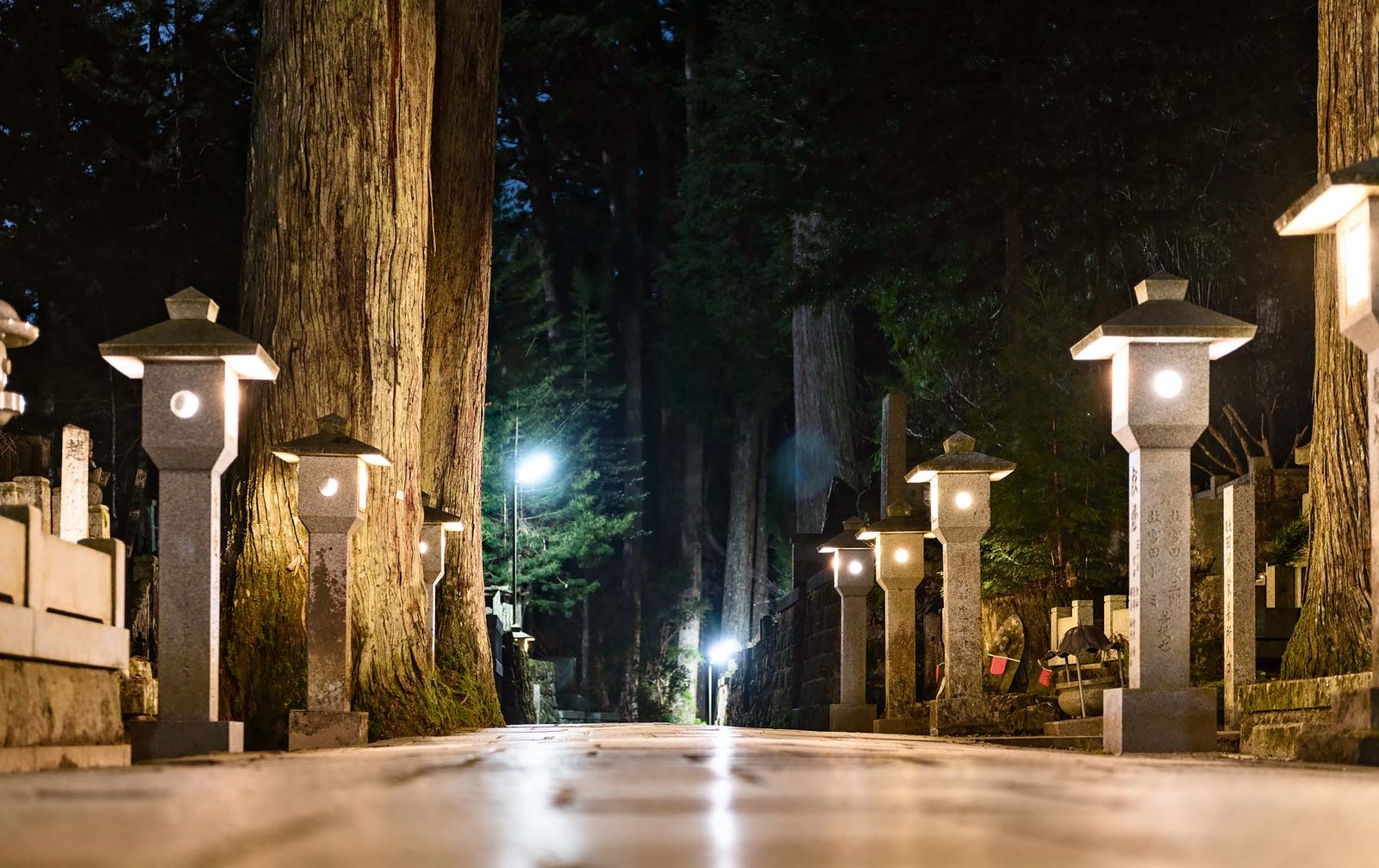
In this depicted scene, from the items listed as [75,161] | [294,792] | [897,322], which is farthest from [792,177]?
[294,792]

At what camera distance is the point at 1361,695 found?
607cm

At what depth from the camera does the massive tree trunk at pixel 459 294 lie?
16594mm

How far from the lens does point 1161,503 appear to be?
809cm

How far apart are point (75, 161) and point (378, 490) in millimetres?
12047

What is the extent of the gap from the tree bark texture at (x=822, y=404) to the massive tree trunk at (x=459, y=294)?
523 inches

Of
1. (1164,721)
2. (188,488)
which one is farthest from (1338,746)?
(188,488)

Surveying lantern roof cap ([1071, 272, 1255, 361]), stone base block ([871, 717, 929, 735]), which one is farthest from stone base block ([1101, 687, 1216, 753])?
stone base block ([871, 717, 929, 735])

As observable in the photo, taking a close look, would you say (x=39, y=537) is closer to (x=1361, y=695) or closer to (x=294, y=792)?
(x=294, y=792)

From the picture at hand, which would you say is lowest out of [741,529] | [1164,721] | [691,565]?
[1164,721]

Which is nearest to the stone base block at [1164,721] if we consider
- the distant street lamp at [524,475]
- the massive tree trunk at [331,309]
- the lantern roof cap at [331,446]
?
the lantern roof cap at [331,446]

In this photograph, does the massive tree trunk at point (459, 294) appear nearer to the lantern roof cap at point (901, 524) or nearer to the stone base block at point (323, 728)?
the lantern roof cap at point (901, 524)

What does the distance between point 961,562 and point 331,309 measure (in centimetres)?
521

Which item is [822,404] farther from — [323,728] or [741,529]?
[323,728]

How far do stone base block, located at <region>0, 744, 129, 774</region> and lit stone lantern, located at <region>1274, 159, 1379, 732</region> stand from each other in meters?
4.72
